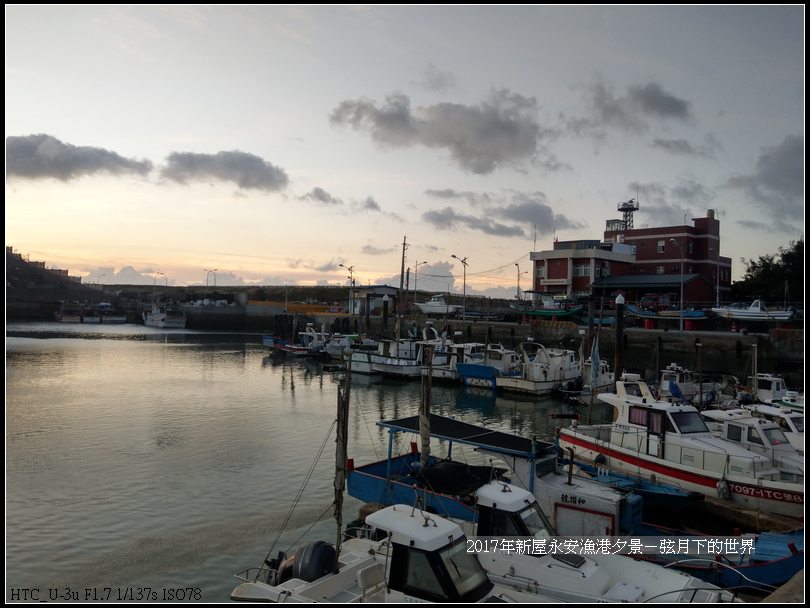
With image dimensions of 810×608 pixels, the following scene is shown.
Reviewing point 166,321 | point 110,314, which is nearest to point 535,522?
point 166,321

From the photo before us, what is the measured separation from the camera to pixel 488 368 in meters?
37.1

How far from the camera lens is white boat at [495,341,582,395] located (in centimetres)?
3494

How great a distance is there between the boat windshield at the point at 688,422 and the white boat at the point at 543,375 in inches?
733

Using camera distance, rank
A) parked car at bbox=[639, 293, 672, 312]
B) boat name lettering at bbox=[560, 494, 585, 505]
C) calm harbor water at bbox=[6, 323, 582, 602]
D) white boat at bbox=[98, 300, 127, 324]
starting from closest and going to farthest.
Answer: boat name lettering at bbox=[560, 494, 585, 505]
calm harbor water at bbox=[6, 323, 582, 602]
parked car at bbox=[639, 293, 672, 312]
white boat at bbox=[98, 300, 127, 324]

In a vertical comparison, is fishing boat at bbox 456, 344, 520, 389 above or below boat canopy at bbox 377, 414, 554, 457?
below

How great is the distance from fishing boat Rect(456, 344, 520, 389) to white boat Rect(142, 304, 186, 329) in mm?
75134

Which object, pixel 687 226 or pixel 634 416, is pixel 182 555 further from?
pixel 687 226

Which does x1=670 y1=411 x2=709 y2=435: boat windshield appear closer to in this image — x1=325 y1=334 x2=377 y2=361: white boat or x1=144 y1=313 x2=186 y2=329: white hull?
x1=325 y1=334 x2=377 y2=361: white boat

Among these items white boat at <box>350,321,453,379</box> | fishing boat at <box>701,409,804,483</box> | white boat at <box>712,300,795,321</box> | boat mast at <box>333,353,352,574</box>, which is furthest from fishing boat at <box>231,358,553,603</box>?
white boat at <box>712,300,795,321</box>

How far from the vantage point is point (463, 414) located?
97.0ft

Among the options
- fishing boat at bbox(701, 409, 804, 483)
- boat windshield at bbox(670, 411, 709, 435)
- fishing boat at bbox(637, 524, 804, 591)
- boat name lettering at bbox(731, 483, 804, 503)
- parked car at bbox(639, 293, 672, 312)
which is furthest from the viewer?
parked car at bbox(639, 293, 672, 312)

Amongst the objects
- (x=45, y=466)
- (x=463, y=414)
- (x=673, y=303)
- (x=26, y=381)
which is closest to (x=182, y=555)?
(x=45, y=466)

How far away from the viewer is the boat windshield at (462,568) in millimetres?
7402

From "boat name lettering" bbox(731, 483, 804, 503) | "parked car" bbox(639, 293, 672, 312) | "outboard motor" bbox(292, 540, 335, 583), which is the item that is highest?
"parked car" bbox(639, 293, 672, 312)
